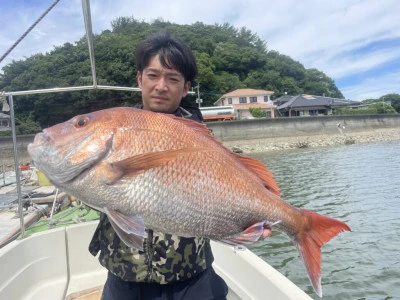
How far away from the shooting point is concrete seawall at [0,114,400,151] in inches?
1491

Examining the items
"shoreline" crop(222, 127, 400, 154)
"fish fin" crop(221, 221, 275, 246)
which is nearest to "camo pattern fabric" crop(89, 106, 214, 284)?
"fish fin" crop(221, 221, 275, 246)

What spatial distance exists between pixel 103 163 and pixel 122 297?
38.8 inches

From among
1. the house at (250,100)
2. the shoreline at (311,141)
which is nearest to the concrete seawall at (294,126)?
the shoreline at (311,141)

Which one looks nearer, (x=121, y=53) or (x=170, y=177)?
(x=170, y=177)

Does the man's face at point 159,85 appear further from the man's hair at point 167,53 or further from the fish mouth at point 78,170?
the fish mouth at point 78,170

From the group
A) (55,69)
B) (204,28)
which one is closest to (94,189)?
(55,69)

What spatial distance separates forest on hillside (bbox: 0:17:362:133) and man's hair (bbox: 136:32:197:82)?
40.1 feet

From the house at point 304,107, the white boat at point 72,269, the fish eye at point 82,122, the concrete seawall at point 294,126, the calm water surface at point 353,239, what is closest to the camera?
the fish eye at point 82,122

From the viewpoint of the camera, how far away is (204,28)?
8725 centimetres

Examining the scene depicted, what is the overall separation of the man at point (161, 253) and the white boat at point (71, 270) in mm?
1140

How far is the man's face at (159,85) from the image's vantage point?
2131mm

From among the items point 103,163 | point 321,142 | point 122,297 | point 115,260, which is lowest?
point 321,142

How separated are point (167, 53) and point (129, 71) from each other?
4334 centimetres

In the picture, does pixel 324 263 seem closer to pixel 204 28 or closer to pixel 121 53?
pixel 121 53
